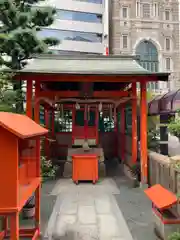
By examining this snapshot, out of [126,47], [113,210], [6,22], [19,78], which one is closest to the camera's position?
[113,210]

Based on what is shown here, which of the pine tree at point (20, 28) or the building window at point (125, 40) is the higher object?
the building window at point (125, 40)

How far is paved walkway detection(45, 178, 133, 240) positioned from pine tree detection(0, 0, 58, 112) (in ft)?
10.0

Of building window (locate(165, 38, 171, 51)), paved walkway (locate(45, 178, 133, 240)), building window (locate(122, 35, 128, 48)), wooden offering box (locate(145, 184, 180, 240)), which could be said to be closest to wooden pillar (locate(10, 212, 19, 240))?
paved walkway (locate(45, 178, 133, 240))

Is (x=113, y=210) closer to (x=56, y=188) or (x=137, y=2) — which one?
(x=56, y=188)

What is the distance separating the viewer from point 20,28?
8547mm

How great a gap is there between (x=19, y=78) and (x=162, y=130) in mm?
6545

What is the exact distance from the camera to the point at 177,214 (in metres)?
4.91

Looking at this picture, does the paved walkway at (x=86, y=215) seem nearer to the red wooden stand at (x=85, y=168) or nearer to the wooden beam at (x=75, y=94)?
the red wooden stand at (x=85, y=168)

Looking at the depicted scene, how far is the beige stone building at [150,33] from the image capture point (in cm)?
3628

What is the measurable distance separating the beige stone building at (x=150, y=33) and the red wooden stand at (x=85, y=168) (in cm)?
2833

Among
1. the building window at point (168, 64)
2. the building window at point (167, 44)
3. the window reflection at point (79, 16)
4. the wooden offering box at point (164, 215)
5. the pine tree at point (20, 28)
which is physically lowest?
the wooden offering box at point (164, 215)

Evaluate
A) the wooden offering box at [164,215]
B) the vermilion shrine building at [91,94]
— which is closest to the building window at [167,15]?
the vermilion shrine building at [91,94]

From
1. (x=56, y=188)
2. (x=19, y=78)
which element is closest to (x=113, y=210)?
(x=56, y=188)

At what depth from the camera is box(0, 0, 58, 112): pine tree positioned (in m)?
8.33
